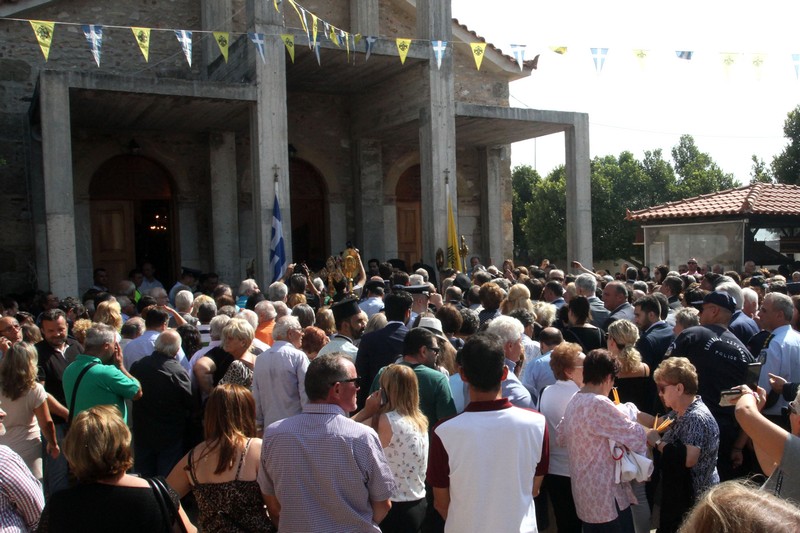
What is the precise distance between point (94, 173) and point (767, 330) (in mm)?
13535

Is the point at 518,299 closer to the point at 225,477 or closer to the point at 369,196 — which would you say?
the point at 225,477

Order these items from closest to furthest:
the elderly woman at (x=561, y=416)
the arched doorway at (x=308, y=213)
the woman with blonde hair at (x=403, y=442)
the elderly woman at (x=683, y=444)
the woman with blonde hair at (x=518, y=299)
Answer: the woman with blonde hair at (x=403, y=442)
the elderly woman at (x=683, y=444)
the elderly woman at (x=561, y=416)
the woman with blonde hair at (x=518, y=299)
the arched doorway at (x=308, y=213)

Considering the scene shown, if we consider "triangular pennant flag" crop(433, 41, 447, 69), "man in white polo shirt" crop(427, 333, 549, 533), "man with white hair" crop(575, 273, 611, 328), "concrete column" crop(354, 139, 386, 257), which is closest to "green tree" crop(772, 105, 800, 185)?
"concrete column" crop(354, 139, 386, 257)

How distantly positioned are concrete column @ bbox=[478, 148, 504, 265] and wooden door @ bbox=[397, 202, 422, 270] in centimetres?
171

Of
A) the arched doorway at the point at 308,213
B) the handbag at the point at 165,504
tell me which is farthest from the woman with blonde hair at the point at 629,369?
the arched doorway at the point at 308,213

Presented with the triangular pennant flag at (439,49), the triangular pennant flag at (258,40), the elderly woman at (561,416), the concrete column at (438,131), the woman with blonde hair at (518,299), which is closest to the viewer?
the elderly woman at (561,416)

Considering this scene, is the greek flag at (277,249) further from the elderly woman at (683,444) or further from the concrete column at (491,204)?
the elderly woman at (683,444)

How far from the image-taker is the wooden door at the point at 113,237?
16062mm

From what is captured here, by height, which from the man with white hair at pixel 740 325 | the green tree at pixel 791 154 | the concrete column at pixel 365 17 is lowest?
the man with white hair at pixel 740 325

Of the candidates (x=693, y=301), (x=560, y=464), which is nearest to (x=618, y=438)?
(x=560, y=464)

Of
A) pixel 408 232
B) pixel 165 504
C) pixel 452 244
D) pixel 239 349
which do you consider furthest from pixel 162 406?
pixel 408 232

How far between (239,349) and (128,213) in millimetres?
11418

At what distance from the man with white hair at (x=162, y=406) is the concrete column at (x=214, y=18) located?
36.0 feet

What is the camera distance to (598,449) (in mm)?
4348
